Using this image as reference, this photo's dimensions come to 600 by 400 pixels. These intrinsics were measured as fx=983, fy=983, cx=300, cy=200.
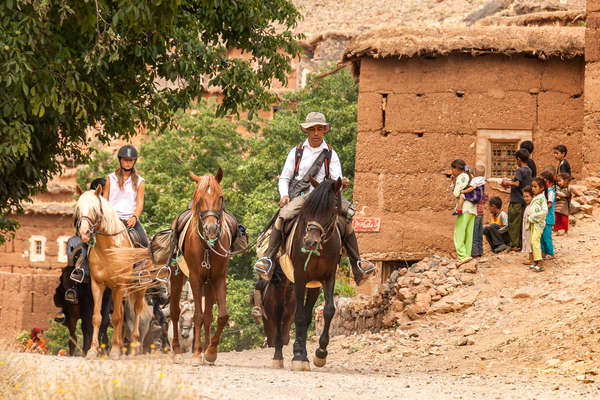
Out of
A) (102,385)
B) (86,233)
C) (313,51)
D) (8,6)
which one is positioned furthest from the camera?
(313,51)

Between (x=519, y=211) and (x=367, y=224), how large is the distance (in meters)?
3.45

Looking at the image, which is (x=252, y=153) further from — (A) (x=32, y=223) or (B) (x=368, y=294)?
(B) (x=368, y=294)

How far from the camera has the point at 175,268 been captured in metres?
12.2

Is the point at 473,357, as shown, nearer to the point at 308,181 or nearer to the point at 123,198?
Result: the point at 308,181

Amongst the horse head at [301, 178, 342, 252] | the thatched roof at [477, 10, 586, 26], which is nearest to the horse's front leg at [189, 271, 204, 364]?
the horse head at [301, 178, 342, 252]

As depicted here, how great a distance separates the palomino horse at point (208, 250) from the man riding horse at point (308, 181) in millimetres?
516

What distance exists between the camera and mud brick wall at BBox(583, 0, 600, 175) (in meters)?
17.5

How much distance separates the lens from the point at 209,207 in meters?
11.3

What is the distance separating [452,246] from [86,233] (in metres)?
8.37

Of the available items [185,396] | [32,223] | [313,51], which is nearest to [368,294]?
[185,396]

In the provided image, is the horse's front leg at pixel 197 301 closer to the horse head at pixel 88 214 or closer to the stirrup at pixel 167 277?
the stirrup at pixel 167 277

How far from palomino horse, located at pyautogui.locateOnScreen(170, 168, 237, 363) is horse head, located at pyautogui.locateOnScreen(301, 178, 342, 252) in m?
1.05

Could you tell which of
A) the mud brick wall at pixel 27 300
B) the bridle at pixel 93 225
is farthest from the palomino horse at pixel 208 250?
the mud brick wall at pixel 27 300

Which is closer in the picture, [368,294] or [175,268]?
[175,268]
